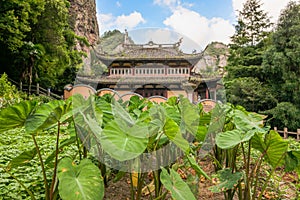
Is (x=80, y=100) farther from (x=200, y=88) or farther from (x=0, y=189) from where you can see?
(x=200, y=88)

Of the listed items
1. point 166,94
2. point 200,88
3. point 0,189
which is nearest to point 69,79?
point 166,94

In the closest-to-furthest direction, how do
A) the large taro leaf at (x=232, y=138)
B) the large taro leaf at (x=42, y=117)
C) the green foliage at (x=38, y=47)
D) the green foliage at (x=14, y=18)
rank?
the large taro leaf at (x=42, y=117) → the large taro leaf at (x=232, y=138) → the green foliage at (x=14, y=18) → the green foliage at (x=38, y=47)

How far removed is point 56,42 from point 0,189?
11749mm

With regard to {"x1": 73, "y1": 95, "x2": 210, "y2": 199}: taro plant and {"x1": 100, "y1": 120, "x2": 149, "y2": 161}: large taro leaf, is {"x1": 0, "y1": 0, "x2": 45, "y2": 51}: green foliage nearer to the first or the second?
{"x1": 73, "y1": 95, "x2": 210, "y2": 199}: taro plant

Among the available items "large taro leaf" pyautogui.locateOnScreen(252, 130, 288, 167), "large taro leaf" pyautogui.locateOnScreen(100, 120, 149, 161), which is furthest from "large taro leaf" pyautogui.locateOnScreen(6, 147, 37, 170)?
"large taro leaf" pyautogui.locateOnScreen(252, 130, 288, 167)

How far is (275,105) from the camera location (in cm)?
1075

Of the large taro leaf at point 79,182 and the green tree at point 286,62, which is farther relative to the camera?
the green tree at point 286,62

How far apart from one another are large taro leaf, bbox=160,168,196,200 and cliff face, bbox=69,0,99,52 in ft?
72.2

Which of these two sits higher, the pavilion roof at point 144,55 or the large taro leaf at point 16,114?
the pavilion roof at point 144,55

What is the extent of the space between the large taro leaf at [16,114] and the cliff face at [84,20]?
2182 cm

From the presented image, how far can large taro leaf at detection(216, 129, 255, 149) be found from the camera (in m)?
1.15

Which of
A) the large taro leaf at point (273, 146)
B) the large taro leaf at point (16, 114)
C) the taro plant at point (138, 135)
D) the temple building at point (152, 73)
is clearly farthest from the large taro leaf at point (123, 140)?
the temple building at point (152, 73)

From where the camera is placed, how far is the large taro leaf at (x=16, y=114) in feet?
3.12

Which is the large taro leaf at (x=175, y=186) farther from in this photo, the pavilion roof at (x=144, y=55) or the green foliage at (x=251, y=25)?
the green foliage at (x=251, y=25)
